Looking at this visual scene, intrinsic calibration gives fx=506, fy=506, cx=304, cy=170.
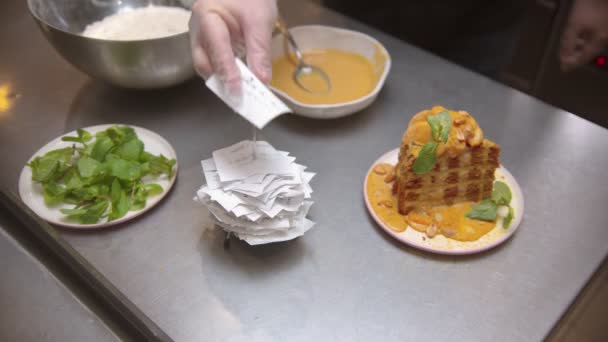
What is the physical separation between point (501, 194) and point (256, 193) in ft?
1.44

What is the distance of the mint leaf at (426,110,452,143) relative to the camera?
821 millimetres

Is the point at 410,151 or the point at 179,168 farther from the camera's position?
the point at 179,168

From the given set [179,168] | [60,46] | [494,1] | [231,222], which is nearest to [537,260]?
[231,222]

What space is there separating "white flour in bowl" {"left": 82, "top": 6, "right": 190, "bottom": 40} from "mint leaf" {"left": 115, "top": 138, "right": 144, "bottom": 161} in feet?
0.87

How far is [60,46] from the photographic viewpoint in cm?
102

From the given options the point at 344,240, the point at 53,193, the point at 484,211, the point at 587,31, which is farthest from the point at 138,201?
the point at 587,31

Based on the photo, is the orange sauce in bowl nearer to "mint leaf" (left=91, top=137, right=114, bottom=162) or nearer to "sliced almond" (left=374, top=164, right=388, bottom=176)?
"sliced almond" (left=374, top=164, right=388, bottom=176)

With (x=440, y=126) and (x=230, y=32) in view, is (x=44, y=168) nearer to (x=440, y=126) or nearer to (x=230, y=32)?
(x=230, y=32)

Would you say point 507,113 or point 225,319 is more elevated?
point 507,113

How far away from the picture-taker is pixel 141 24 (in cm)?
113

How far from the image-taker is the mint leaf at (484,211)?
2.86 ft

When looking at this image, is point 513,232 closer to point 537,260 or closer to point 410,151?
point 537,260

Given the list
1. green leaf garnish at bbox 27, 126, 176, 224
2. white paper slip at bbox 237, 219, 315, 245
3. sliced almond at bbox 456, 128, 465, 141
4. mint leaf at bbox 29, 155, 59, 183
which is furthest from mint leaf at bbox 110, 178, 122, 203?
sliced almond at bbox 456, 128, 465, 141

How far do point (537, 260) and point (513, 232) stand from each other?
6 cm
